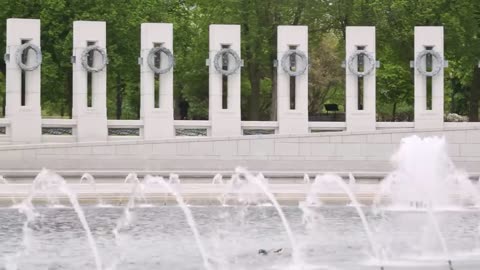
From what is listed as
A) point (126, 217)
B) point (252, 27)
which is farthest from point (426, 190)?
point (252, 27)

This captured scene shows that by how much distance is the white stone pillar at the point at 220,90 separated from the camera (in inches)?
1385

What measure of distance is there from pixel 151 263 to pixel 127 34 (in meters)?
31.5

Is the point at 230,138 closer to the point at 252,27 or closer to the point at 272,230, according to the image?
the point at 252,27

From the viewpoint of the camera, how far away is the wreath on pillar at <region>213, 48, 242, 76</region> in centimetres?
3512

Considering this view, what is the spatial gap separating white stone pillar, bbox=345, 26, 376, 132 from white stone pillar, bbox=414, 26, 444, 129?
4.69 ft

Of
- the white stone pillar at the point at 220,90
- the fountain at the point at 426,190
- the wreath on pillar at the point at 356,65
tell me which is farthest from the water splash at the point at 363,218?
the wreath on pillar at the point at 356,65

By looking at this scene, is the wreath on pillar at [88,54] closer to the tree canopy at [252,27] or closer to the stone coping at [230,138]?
the stone coping at [230,138]

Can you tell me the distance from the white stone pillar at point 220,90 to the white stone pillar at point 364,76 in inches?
141

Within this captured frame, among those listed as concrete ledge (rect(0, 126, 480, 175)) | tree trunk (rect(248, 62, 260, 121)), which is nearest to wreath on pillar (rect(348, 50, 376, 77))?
concrete ledge (rect(0, 126, 480, 175))

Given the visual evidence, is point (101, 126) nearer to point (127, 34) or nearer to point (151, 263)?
point (127, 34)

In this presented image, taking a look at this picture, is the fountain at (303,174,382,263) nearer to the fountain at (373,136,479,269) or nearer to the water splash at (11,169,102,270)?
the fountain at (373,136,479,269)

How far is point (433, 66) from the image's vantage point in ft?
117

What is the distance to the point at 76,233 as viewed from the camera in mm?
18875

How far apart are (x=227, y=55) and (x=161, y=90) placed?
2373mm
